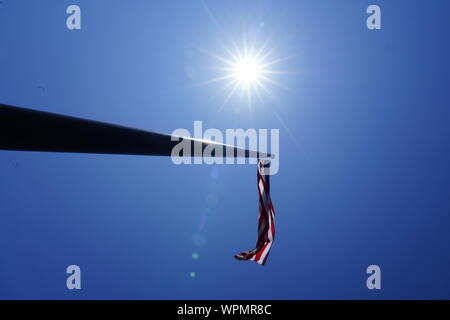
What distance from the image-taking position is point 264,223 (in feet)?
16.3

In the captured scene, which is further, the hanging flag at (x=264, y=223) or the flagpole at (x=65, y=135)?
the hanging flag at (x=264, y=223)

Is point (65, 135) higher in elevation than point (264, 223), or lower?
higher

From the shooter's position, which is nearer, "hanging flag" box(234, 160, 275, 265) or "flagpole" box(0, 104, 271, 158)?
"flagpole" box(0, 104, 271, 158)

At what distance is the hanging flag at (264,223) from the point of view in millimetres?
4762

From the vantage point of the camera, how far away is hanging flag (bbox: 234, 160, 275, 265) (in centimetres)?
476
